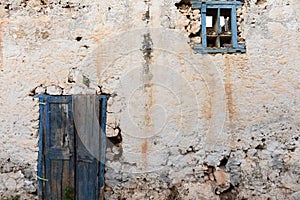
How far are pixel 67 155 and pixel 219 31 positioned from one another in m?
2.39

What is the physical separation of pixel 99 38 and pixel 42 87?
3.03ft

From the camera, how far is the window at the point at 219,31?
158 inches

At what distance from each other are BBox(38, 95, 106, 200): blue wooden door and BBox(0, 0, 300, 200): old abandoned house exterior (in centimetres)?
1

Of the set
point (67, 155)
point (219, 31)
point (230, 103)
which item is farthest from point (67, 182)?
point (219, 31)

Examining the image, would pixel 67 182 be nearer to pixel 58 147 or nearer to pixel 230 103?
pixel 58 147

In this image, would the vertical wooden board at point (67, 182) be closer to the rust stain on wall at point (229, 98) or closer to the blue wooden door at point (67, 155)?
the blue wooden door at point (67, 155)

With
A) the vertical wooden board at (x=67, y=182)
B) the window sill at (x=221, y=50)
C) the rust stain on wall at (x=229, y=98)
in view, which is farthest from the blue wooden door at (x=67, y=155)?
the rust stain on wall at (x=229, y=98)

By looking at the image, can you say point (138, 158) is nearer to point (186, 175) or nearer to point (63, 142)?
point (186, 175)

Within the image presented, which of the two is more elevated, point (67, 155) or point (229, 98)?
point (229, 98)

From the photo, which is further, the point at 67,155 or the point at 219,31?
the point at 219,31

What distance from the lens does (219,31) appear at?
4051 mm

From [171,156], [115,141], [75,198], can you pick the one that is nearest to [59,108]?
[115,141]

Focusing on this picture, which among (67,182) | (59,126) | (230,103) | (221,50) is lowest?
(67,182)

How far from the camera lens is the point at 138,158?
13.1 feet
